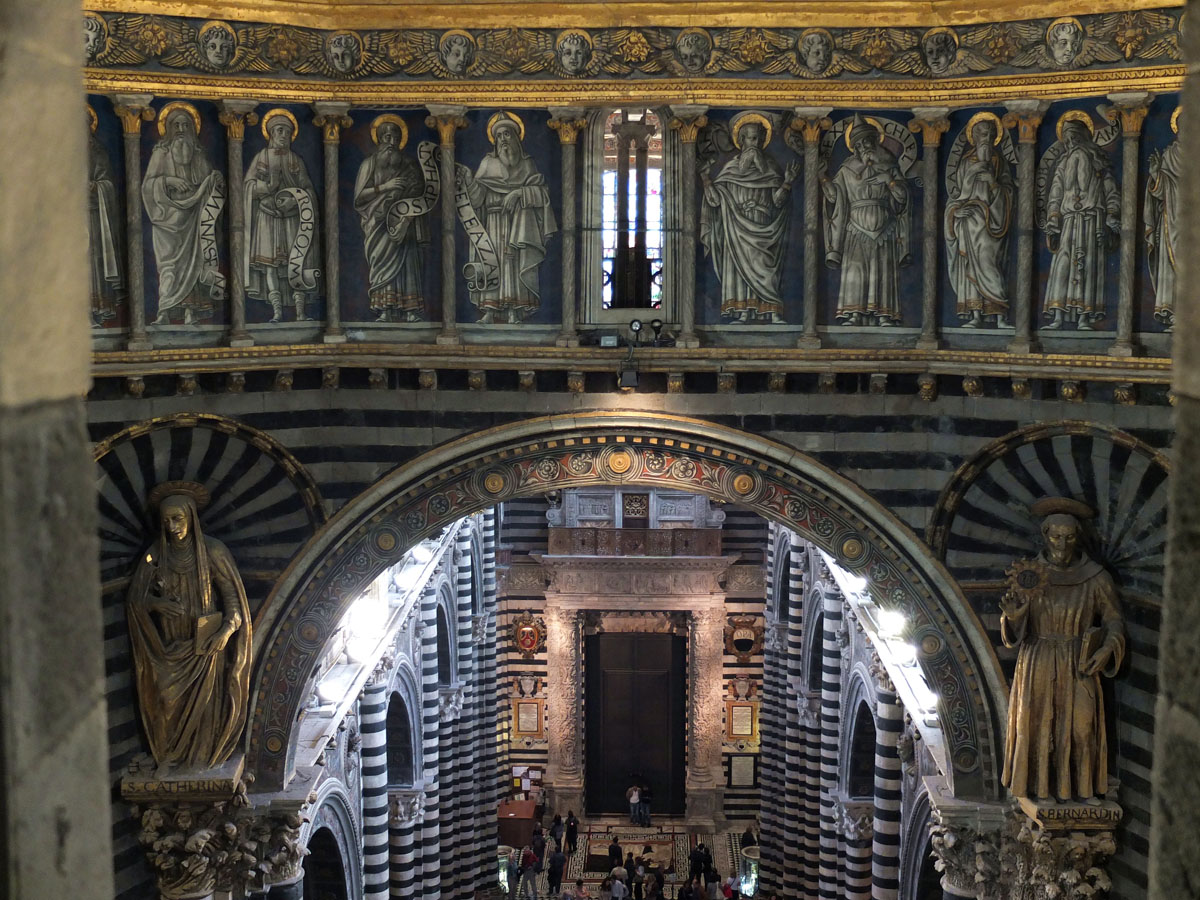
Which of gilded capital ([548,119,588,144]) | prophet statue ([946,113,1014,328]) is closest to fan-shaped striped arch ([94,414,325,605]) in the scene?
gilded capital ([548,119,588,144])

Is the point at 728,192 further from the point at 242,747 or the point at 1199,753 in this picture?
the point at 1199,753

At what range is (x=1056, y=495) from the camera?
14.5 metres

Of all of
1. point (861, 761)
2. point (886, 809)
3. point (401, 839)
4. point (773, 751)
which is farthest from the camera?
point (773, 751)

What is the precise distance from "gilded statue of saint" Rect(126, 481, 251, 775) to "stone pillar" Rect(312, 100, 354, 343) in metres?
2.09

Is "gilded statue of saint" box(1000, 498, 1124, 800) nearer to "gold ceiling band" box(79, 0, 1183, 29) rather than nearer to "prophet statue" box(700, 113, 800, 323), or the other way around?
"prophet statue" box(700, 113, 800, 323)

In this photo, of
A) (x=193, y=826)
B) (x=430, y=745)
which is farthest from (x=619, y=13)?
(x=430, y=745)

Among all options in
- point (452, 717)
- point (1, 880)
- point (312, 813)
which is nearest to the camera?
point (1, 880)

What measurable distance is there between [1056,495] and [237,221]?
8297mm

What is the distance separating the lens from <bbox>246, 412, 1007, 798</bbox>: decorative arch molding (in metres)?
15.0

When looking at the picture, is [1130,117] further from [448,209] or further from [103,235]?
[103,235]

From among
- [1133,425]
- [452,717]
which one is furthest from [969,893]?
[452,717]

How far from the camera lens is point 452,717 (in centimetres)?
2648

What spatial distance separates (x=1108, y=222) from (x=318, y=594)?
842cm

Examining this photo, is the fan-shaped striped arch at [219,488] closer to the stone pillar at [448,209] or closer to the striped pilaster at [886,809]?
the stone pillar at [448,209]
